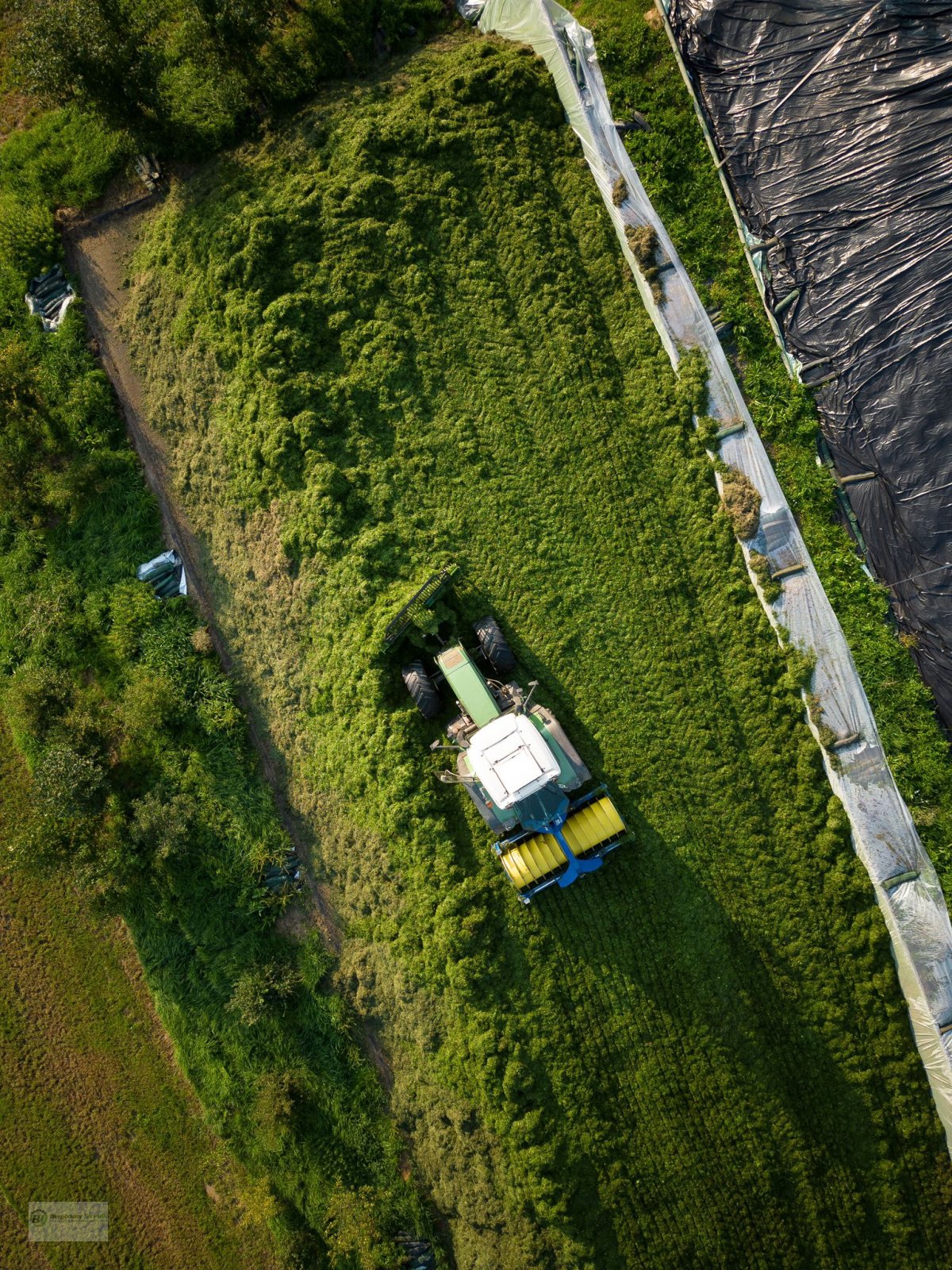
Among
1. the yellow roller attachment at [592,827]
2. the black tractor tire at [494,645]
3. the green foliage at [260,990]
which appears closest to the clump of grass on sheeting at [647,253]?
the black tractor tire at [494,645]

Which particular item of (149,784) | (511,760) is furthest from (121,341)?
(511,760)

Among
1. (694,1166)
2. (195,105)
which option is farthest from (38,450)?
(694,1166)

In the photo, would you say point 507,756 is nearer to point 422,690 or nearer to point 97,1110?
point 422,690

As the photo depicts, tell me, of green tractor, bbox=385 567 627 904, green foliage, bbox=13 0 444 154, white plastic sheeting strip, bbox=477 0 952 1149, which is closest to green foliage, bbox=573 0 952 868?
white plastic sheeting strip, bbox=477 0 952 1149

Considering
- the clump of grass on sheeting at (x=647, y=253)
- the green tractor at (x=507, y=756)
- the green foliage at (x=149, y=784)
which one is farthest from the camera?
the clump of grass on sheeting at (x=647, y=253)

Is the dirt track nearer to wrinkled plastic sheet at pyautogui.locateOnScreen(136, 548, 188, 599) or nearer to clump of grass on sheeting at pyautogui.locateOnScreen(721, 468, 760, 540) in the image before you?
wrinkled plastic sheet at pyautogui.locateOnScreen(136, 548, 188, 599)

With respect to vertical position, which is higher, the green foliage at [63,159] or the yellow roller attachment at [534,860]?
the green foliage at [63,159]

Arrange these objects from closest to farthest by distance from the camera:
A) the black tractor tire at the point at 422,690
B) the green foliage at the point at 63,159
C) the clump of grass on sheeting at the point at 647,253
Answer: the black tractor tire at the point at 422,690, the clump of grass on sheeting at the point at 647,253, the green foliage at the point at 63,159

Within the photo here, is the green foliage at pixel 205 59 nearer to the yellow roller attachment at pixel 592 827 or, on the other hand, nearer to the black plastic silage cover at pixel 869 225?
the black plastic silage cover at pixel 869 225
